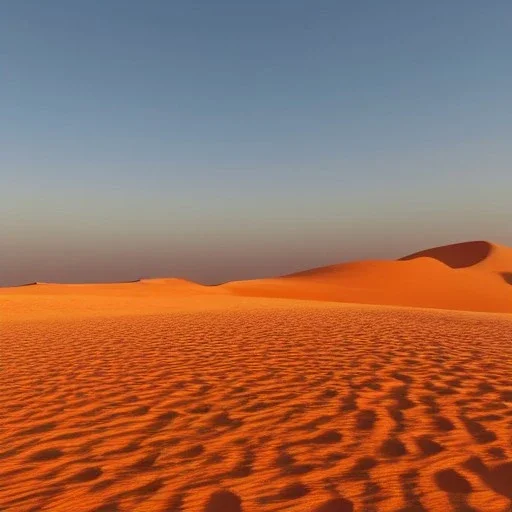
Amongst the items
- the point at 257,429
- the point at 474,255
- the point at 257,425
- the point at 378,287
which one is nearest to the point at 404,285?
Result: the point at 378,287

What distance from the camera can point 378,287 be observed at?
5281 cm

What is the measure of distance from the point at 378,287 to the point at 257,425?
1951 inches

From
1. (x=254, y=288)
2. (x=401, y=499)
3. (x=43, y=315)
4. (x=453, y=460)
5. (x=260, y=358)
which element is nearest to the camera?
(x=401, y=499)

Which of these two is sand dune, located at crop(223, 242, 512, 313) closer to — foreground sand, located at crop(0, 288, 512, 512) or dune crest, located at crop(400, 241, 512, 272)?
dune crest, located at crop(400, 241, 512, 272)

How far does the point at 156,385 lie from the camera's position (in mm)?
7305

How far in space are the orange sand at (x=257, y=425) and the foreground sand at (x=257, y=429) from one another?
0.06 ft

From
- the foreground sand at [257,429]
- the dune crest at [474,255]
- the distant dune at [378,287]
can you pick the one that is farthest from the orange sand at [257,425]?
→ the dune crest at [474,255]

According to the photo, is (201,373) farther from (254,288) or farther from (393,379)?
(254,288)

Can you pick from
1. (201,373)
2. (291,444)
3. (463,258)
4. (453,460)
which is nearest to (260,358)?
(201,373)

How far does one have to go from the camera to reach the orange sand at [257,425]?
11.9 ft

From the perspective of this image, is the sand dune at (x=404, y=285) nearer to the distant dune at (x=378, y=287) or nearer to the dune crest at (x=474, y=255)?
the distant dune at (x=378, y=287)

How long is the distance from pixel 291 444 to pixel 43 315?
21683 millimetres

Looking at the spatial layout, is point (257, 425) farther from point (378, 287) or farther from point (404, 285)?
point (404, 285)

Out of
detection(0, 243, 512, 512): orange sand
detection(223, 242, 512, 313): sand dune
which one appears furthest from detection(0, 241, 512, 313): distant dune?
detection(0, 243, 512, 512): orange sand
